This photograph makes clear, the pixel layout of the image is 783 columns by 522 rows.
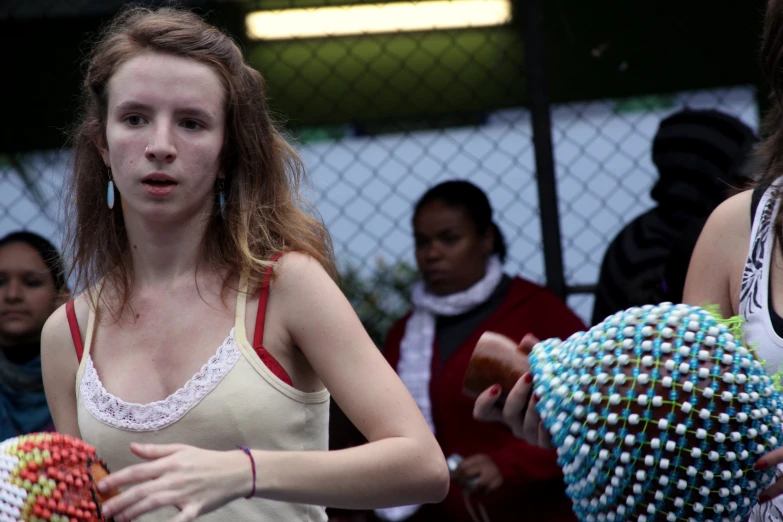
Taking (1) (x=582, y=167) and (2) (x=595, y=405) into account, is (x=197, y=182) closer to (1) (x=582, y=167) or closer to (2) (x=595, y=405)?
(2) (x=595, y=405)

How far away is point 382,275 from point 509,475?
4.29ft

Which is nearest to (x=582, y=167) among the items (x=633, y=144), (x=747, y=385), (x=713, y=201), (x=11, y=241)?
(x=633, y=144)

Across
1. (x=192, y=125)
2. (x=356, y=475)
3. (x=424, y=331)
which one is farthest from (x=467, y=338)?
(x=356, y=475)

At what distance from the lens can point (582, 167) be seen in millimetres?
4281

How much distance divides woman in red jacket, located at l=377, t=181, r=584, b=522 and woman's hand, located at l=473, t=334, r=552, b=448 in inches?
65.1

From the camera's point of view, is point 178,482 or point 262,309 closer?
point 178,482

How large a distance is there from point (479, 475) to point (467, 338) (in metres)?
0.50

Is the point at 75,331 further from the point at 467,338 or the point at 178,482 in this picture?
the point at 467,338

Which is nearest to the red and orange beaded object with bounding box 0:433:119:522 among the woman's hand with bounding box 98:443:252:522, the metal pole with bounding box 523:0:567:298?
the woman's hand with bounding box 98:443:252:522

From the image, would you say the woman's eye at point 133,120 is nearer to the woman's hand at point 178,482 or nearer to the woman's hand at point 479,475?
the woman's hand at point 178,482

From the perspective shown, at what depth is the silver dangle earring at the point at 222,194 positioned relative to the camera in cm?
196

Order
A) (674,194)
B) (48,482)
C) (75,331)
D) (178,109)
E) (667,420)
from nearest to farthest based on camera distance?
(667,420) < (48,482) < (178,109) < (75,331) < (674,194)

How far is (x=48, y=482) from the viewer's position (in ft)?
4.77

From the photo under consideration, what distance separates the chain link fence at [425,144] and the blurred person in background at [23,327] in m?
0.56
